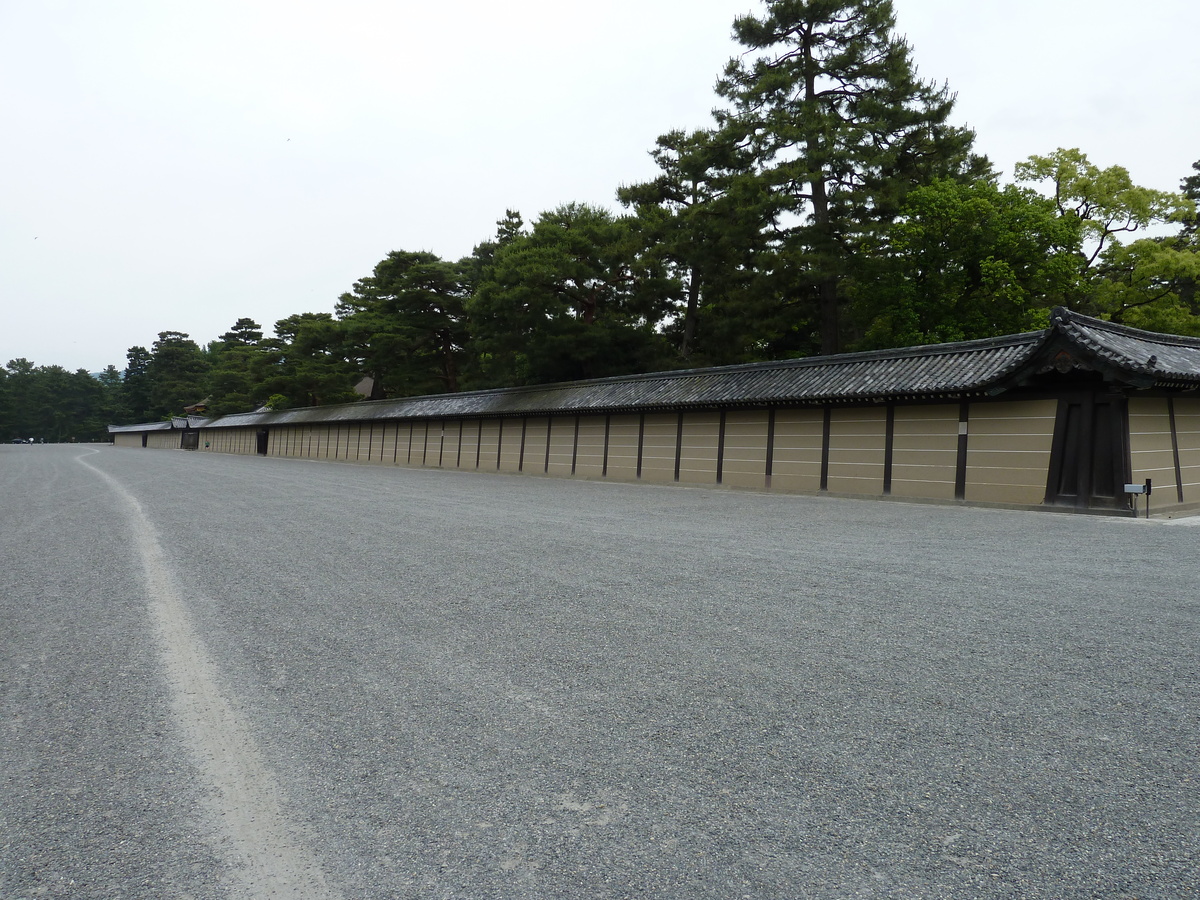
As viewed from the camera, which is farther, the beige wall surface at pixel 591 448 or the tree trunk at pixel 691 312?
the tree trunk at pixel 691 312

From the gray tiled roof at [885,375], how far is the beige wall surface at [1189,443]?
83 cm

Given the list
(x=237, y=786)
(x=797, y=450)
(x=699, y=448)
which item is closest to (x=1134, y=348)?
(x=797, y=450)

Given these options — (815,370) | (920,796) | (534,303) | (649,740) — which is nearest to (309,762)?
(649,740)

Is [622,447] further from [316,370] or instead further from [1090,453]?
[316,370]

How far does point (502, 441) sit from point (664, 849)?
2666 centimetres

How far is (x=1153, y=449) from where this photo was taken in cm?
1329

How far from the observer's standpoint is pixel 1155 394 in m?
13.4

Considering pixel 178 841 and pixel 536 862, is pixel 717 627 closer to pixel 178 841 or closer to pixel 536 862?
pixel 536 862

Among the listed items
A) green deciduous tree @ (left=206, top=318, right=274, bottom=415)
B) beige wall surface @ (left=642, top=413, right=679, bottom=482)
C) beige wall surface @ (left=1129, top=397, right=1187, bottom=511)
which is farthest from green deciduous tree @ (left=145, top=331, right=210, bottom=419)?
beige wall surface @ (left=1129, top=397, right=1187, bottom=511)

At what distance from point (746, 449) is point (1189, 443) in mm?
9113

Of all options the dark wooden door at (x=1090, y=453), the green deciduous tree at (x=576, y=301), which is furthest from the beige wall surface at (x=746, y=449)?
the green deciduous tree at (x=576, y=301)

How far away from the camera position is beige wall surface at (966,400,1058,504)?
13.5 metres

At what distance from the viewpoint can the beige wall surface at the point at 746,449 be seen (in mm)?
18625

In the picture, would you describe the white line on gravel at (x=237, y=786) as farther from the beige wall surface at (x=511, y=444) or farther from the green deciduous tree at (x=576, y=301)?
the green deciduous tree at (x=576, y=301)
